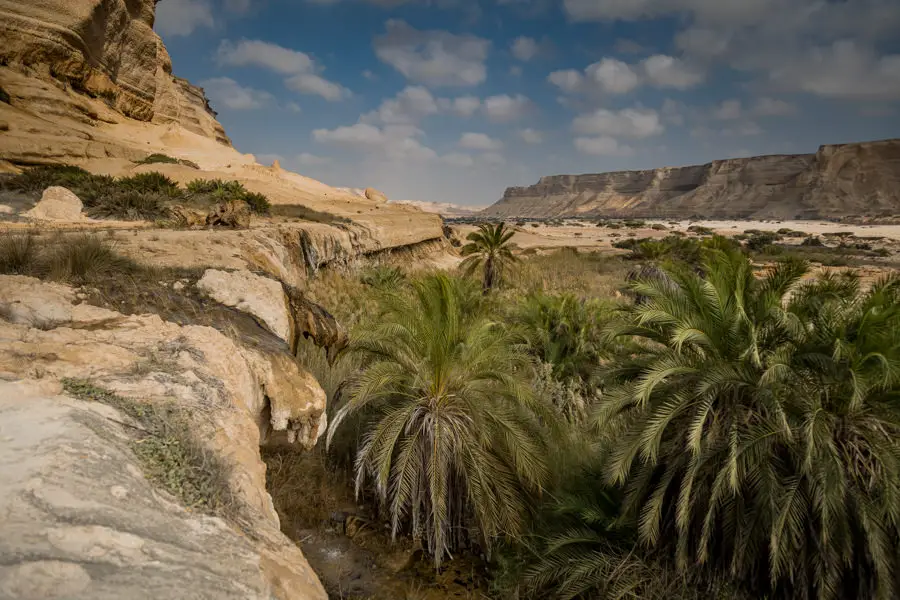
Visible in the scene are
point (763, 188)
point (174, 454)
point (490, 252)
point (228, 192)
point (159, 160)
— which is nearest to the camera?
point (174, 454)

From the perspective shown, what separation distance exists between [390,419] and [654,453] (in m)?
2.89

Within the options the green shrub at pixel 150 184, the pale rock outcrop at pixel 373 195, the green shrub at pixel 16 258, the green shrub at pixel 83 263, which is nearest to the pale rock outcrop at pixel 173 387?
the green shrub at pixel 83 263

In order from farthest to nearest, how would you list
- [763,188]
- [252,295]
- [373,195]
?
1. [763,188]
2. [373,195]
3. [252,295]

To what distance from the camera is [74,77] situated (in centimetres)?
2077

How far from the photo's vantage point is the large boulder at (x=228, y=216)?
11556 mm

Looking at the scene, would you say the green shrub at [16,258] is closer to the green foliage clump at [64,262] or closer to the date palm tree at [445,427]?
the green foliage clump at [64,262]

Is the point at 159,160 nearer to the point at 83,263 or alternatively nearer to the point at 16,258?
the point at 16,258

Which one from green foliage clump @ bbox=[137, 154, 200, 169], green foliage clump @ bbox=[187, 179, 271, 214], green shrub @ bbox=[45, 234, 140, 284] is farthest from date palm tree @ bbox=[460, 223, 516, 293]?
green shrub @ bbox=[45, 234, 140, 284]

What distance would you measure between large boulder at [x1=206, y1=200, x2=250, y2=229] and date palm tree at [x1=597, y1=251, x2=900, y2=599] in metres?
10.2

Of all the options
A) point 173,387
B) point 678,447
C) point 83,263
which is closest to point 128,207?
point 83,263

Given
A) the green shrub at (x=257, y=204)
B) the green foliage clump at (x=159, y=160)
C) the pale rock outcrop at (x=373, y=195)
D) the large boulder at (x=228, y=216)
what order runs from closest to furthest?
1. the large boulder at (x=228, y=216)
2. the green shrub at (x=257, y=204)
3. the green foliage clump at (x=159, y=160)
4. the pale rock outcrop at (x=373, y=195)

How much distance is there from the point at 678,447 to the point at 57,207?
41.7 ft

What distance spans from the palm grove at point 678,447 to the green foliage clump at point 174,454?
2.82 m

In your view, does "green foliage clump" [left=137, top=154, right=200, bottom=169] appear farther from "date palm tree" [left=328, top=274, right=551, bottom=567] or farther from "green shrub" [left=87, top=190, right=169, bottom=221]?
"date palm tree" [left=328, top=274, right=551, bottom=567]
